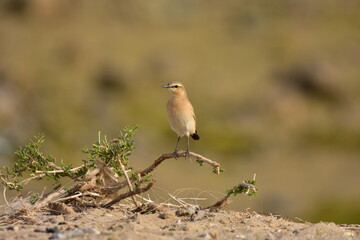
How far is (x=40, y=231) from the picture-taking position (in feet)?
29.8

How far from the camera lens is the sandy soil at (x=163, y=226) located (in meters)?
8.85

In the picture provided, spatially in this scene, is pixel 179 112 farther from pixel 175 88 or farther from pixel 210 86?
pixel 210 86

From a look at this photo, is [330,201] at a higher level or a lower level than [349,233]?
higher

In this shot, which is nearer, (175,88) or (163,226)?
(163,226)

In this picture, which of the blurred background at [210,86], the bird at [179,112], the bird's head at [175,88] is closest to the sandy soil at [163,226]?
the bird at [179,112]

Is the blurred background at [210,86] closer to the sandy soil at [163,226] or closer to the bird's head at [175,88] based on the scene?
the bird's head at [175,88]

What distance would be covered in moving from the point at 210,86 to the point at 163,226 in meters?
43.6

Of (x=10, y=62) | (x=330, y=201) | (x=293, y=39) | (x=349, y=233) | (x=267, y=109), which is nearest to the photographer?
(x=349, y=233)

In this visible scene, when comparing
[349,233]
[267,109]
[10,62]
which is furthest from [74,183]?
[10,62]

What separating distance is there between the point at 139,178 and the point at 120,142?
54 cm

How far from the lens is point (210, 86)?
5297 cm

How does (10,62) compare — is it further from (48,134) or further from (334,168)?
(334,168)

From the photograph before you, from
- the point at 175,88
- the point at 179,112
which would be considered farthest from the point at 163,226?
the point at 175,88

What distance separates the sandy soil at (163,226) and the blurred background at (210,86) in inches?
729
